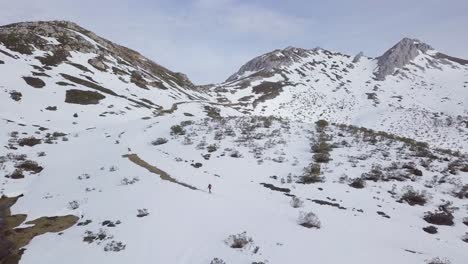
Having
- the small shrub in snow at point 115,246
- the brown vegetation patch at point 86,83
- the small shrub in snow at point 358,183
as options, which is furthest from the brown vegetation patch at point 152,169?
the brown vegetation patch at point 86,83

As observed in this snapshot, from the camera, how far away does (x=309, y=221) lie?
19.1 m

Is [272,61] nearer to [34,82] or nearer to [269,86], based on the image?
[269,86]

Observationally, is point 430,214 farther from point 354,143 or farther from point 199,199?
point 354,143

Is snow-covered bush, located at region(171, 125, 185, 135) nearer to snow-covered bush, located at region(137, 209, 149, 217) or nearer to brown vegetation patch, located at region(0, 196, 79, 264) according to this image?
brown vegetation patch, located at region(0, 196, 79, 264)

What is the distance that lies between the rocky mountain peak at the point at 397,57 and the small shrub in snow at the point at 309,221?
154765mm

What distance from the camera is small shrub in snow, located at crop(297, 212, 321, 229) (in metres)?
19.0

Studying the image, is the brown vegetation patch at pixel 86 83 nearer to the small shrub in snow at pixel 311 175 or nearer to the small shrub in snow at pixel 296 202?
the small shrub in snow at pixel 311 175

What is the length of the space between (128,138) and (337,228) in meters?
26.8

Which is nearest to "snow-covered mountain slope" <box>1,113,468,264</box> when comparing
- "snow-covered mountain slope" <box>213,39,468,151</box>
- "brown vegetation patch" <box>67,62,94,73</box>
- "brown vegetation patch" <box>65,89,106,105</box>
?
"brown vegetation patch" <box>65,89,106,105</box>

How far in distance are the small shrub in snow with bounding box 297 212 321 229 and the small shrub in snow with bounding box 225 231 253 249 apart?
3.77 m

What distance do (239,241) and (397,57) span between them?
184 m

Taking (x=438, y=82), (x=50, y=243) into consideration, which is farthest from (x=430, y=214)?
(x=438, y=82)

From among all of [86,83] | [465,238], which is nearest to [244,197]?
[465,238]

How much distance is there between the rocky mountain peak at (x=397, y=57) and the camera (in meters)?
169
